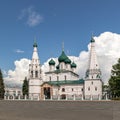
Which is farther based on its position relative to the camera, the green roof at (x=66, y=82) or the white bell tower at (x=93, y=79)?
the green roof at (x=66, y=82)

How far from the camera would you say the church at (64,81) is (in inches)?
3086

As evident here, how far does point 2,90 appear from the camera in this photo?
229 feet

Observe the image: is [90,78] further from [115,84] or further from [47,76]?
[115,84]

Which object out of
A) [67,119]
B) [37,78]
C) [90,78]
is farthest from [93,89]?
[67,119]

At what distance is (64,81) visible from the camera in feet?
287

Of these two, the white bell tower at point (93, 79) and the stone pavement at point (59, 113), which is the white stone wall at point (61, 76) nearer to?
the white bell tower at point (93, 79)

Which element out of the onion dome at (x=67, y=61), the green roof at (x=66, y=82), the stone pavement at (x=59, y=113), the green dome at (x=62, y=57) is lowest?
the stone pavement at (x=59, y=113)

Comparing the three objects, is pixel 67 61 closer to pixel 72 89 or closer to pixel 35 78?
pixel 72 89

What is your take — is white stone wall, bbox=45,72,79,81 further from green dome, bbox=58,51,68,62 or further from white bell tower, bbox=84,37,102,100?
white bell tower, bbox=84,37,102,100

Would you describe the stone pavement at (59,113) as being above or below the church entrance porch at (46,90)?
below

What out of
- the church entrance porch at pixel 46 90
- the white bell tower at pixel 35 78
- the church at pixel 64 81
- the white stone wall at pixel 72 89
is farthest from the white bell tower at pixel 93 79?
the white bell tower at pixel 35 78

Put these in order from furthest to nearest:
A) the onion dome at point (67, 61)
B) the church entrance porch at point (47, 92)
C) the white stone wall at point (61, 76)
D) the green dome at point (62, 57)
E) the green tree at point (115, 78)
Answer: the green dome at point (62, 57)
the onion dome at point (67, 61)
the white stone wall at point (61, 76)
the church entrance porch at point (47, 92)
the green tree at point (115, 78)

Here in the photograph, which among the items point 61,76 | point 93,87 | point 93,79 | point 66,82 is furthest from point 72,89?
point 93,79

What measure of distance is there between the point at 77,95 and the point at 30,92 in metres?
14.6
